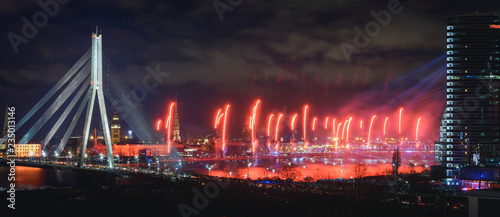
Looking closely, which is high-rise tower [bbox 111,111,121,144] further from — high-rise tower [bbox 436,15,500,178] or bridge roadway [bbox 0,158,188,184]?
high-rise tower [bbox 436,15,500,178]

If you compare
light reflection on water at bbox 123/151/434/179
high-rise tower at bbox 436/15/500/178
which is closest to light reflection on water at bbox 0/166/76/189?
light reflection on water at bbox 123/151/434/179

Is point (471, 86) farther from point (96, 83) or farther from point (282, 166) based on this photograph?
point (282, 166)

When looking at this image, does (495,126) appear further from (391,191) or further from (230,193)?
(230,193)

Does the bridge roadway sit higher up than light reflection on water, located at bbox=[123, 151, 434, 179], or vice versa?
the bridge roadway

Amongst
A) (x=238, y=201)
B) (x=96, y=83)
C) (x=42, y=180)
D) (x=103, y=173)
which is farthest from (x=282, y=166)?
(x=238, y=201)

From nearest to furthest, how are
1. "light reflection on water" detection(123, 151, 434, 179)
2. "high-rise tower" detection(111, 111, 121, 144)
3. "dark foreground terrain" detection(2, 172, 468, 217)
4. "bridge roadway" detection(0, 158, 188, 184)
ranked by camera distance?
1. "dark foreground terrain" detection(2, 172, 468, 217)
2. "bridge roadway" detection(0, 158, 188, 184)
3. "light reflection on water" detection(123, 151, 434, 179)
4. "high-rise tower" detection(111, 111, 121, 144)

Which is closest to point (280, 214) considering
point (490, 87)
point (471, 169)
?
point (471, 169)

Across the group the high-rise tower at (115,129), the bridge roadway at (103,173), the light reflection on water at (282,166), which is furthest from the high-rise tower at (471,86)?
the high-rise tower at (115,129)

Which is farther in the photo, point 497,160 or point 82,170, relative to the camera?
point 82,170
